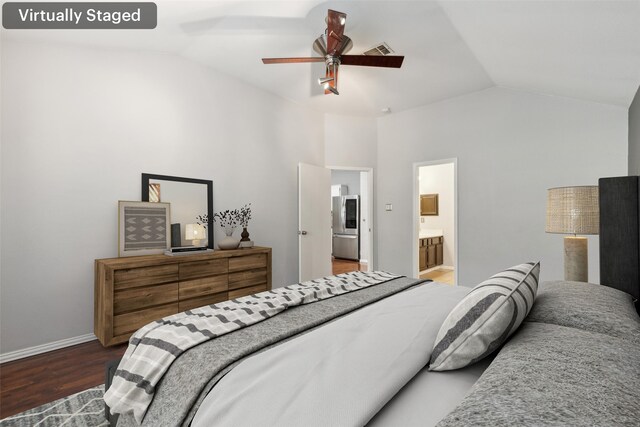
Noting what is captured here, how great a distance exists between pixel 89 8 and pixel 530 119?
4584 mm

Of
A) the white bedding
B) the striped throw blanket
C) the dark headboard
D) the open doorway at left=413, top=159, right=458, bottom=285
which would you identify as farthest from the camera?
the open doorway at left=413, top=159, right=458, bottom=285

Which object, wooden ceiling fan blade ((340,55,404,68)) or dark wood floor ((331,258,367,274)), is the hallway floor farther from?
wooden ceiling fan blade ((340,55,404,68))

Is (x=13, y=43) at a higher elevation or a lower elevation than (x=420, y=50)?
lower

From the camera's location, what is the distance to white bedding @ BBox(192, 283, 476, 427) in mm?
738

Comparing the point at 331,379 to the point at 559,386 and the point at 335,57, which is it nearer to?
the point at 559,386

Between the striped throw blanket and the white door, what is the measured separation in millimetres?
2826

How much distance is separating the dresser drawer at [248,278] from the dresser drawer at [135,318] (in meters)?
0.68

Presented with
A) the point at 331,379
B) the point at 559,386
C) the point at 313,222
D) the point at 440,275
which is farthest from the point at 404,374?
the point at 440,275

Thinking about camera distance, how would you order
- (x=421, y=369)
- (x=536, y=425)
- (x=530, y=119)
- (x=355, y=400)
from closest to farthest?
1. (x=536, y=425)
2. (x=355, y=400)
3. (x=421, y=369)
4. (x=530, y=119)

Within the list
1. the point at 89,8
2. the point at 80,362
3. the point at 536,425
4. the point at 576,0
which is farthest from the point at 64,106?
the point at 576,0

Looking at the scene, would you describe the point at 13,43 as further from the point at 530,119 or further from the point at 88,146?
the point at 530,119

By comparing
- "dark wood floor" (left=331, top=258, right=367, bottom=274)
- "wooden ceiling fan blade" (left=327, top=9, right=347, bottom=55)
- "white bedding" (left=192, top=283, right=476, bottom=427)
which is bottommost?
"dark wood floor" (left=331, top=258, right=367, bottom=274)

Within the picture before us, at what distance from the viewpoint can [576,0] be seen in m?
1.73

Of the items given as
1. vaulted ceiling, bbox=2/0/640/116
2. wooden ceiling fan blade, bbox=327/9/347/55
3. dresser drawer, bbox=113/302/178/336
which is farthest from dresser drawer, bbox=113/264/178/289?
wooden ceiling fan blade, bbox=327/9/347/55
